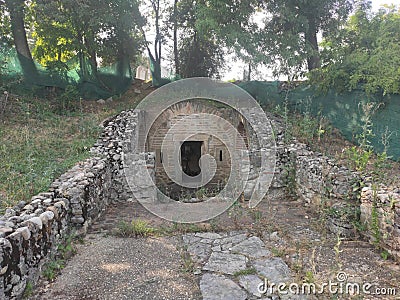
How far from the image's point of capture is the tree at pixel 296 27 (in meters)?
8.64

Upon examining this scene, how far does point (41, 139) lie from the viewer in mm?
6480

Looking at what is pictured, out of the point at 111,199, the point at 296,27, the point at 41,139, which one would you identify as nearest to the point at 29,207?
the point at 111,199

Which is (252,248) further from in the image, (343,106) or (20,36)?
(20,36)

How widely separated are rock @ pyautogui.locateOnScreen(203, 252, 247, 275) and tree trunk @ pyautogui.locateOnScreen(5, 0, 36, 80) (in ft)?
26.2

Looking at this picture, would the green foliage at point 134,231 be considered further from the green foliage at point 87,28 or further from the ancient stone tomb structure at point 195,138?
the green foliage at point 87,28

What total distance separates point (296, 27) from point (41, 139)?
24.5 feet

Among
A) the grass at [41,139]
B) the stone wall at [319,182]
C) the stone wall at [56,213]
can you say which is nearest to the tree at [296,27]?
the stone wall at [319,182]

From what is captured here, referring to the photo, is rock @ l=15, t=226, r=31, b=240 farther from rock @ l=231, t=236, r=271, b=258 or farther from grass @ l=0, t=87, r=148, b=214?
rock @ l=231, t=236, r=271, b=258

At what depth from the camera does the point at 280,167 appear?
690 cm

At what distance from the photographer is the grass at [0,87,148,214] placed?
4258 millimetres

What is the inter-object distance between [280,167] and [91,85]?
624 centimetres

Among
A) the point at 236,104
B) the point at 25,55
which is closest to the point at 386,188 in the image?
the point at 236,104

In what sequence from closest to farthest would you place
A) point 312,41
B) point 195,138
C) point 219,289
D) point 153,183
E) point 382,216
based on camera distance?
point 219,289, point 382,216, point 153,183, point 195,138, point 312,41

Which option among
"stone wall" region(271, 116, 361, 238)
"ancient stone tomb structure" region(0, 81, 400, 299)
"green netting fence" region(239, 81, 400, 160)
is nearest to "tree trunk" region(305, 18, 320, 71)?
"green netting fence" region(239, 81, 400, 160)
